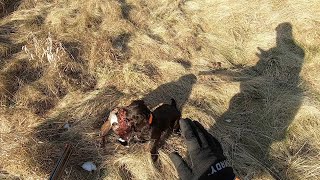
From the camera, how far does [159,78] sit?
5707 mm

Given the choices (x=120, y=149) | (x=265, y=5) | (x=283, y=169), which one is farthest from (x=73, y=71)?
(x=265, y=5)

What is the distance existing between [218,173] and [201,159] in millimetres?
199

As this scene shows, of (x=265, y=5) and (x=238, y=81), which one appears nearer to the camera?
(x=238, y=81)

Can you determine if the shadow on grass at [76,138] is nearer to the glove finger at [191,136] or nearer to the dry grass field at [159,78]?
the dry grass field at [159,78]

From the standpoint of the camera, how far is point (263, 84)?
5684mm

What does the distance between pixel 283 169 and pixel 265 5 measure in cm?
354

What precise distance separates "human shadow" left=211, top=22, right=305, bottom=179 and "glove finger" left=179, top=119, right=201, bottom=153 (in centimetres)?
133

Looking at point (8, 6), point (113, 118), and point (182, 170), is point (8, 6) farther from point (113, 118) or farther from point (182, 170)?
point (182, 170)

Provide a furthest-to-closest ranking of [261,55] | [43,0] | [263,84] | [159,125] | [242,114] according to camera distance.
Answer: [43,0], [261,55], [263,84], [242,114], [159,125]

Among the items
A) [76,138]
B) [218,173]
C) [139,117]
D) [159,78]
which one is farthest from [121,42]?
[218,173]

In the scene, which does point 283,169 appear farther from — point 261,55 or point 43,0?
point 43,0

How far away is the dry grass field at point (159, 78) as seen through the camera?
459 cm

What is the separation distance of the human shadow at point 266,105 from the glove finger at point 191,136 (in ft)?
4.37

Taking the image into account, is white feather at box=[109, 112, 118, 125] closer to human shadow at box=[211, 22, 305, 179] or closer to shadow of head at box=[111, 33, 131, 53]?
human shadow at box=[211, 22, 305, 179]
